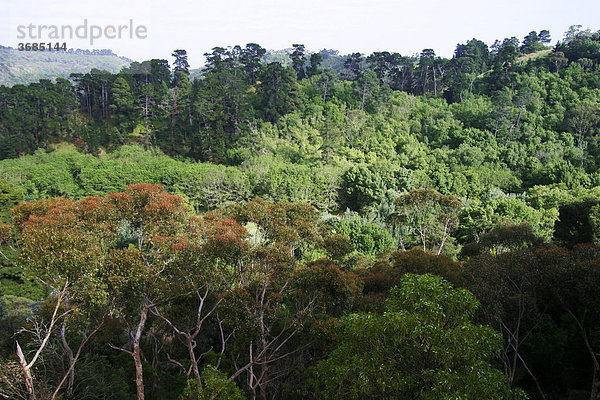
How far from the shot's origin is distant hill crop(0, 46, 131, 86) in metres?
108

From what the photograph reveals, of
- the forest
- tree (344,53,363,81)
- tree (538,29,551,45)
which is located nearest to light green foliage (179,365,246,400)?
the forest

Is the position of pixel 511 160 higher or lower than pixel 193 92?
lower

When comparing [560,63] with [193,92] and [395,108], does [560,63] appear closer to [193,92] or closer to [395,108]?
[395,108]

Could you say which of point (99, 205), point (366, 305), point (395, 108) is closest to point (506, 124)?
point (395, 108)

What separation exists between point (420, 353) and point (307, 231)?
767cm

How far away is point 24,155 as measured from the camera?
159 ft

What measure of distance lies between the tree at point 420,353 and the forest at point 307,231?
0.04m

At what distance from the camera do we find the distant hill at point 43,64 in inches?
4263

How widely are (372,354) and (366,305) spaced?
5.82m

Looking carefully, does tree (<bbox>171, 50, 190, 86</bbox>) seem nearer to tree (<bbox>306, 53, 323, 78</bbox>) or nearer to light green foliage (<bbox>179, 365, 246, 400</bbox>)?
tree (<bbox>306, 53, 323, 78</bbox>)

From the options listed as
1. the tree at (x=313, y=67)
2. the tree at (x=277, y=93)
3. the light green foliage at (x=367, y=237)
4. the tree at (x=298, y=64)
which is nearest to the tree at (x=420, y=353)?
the light green foliage at (x=367, y=237)

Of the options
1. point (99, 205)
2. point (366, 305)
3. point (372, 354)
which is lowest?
point (366, 305)

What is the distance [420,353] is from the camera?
273 inches

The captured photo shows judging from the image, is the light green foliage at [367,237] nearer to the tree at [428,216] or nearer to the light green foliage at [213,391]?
the tree at [428,216]
